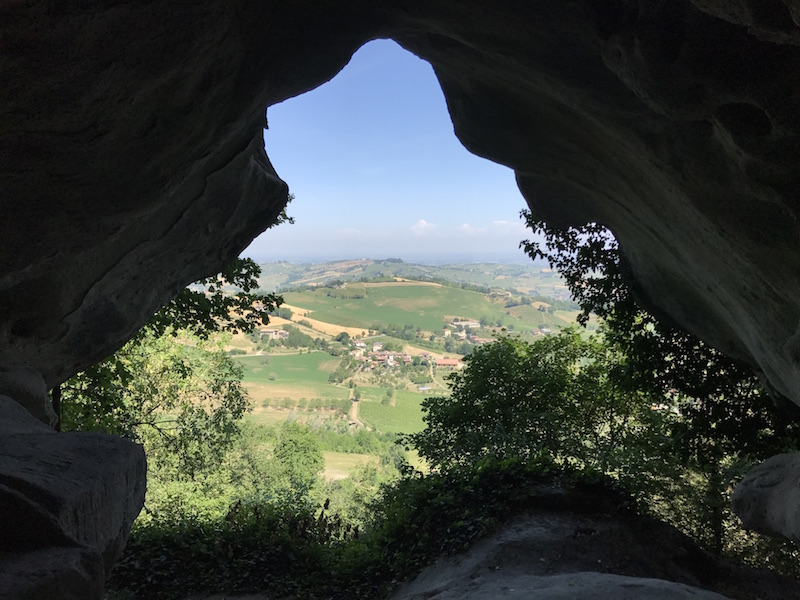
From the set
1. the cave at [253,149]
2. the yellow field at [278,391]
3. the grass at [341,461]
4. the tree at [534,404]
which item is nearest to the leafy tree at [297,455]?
the tree at [534,404]

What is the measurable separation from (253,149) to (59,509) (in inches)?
281

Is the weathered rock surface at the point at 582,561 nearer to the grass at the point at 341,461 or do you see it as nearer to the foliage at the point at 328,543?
the foliage at the point at 328,543

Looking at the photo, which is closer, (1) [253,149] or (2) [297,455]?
(1) [253,149]

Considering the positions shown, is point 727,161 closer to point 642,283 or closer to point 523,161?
point 523,161

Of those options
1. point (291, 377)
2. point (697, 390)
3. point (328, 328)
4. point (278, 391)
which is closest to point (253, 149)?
point (697, 390)

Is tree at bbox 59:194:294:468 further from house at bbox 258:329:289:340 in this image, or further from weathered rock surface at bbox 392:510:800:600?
house at bbox 258:329:289:340

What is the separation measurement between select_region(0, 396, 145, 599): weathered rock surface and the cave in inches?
0.6

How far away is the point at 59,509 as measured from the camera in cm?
301

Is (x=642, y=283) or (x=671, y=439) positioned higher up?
(x=642, y=283)

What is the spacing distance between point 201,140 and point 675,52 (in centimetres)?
554

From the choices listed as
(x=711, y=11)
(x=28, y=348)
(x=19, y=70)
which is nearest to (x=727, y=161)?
(x=711, y=11)

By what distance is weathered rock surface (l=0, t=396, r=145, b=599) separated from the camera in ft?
9.05

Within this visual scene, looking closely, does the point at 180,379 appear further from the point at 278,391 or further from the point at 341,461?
the point at 278,391

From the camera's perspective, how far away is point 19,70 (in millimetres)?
3461
